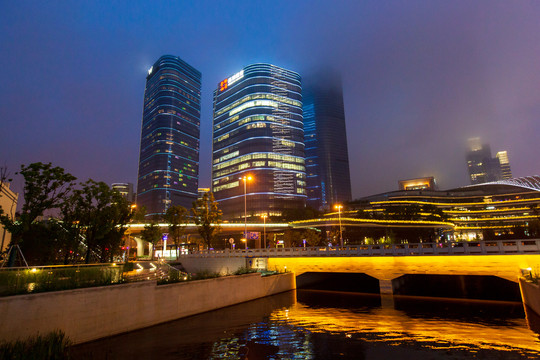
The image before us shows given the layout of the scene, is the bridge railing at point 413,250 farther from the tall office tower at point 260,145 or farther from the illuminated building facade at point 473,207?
the tall office tower at point 260,145

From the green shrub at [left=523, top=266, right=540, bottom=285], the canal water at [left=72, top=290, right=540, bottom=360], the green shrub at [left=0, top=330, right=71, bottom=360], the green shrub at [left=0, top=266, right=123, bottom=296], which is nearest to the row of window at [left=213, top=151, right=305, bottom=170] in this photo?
the canal water at [left=72, top=290, right=540, bottom=360]

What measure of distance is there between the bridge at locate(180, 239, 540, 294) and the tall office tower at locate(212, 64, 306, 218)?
360 feet

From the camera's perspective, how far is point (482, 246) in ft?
91.2

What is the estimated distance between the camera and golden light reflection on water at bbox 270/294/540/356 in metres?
15.7

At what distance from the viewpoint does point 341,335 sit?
17.8 m

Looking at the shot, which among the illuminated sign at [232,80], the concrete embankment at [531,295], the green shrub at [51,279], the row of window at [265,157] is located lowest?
the concrete embankment at [531,295]

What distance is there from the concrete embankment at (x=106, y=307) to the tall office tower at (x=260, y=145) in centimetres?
12620

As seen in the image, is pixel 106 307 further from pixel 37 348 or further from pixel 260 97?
pixel 260 97

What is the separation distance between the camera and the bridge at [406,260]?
26484mm

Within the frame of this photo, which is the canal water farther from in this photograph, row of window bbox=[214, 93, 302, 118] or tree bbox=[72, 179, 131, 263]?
row of window bbox=[214, 93, 302, 118]

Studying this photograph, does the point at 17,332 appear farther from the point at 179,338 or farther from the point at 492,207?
the point at 492,207

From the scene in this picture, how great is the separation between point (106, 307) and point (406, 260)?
2830cm

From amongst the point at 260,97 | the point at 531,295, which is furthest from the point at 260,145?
the point at 531,295

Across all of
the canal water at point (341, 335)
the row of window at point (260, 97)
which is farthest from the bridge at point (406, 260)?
the row of window at point (260, 97)
